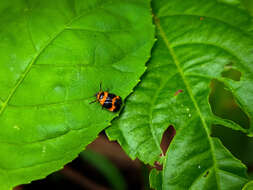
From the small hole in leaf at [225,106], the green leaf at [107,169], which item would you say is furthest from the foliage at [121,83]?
the green leaf at [107,169]

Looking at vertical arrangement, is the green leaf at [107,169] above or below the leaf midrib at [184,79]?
below

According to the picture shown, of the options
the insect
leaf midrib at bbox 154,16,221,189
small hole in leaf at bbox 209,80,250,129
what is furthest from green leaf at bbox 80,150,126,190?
leaf midrib at bbox 154,16,221,189

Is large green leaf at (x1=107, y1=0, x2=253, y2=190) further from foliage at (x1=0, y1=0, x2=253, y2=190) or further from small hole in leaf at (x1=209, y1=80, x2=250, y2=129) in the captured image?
small hole in leaf at (x1=209, y1=80, x2=250, y2=129)

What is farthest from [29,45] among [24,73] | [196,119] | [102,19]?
[196,119]

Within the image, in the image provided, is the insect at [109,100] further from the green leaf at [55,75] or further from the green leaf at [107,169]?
the green leaf at [107,169]

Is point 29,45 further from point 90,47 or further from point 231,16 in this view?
point 231,16

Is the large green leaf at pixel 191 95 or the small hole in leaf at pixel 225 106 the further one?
the small hole in leaf at pixel 225 106

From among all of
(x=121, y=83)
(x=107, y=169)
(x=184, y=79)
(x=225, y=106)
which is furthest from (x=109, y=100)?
(x=107, y=169)

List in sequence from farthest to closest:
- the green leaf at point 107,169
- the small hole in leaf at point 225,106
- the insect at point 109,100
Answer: the green leaf at point 107,169 → the small hole in leaf at point 225,106 → the insect at point 109,100
